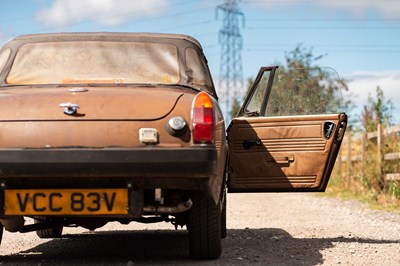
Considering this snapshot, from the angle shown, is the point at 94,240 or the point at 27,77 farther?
the point at 94,240

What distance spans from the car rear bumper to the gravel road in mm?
986

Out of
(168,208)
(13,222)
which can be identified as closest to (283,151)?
(168,208)

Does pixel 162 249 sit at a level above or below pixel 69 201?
below

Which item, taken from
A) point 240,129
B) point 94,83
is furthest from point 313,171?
point 94,83

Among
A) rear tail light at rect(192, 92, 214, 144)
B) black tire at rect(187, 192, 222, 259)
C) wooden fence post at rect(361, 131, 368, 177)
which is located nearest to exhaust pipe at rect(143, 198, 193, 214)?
black tire at rect(187, 192, 222, 259)

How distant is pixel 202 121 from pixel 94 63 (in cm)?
149

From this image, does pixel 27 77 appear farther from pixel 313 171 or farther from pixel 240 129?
pixel 313 171

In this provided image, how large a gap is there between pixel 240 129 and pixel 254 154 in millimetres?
247

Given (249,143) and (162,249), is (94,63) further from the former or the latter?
(162,249)

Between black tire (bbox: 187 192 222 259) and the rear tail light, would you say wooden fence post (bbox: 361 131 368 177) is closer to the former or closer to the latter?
black tire (bbox: 187 192 222 259)

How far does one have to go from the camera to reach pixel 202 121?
5.77 metres

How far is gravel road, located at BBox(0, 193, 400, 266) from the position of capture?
6.75 meters

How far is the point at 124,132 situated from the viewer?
5738 mm

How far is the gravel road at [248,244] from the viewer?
6.75 m
